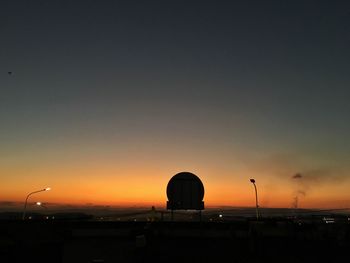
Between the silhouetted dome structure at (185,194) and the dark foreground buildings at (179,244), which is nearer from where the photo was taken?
the dark foreground buildings at (179,244)

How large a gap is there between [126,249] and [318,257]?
15.1 metres

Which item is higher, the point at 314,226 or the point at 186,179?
the point at 186,179

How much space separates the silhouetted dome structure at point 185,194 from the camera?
50406 mm

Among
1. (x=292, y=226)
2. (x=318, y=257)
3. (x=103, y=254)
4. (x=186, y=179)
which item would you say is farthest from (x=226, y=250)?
(x=186, y=179)

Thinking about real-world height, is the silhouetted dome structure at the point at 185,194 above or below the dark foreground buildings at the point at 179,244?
above

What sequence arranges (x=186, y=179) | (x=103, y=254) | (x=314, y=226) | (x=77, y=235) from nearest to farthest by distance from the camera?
(x=103, y=254) < (x=77, y=235) < (x=314, y=226) < (x=186, y=179)

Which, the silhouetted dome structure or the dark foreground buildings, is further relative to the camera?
the silhouetted dome structure

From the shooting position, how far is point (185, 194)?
50531mm

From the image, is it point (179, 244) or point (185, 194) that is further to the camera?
point (185, 194)

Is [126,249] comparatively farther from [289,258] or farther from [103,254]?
[289,258]

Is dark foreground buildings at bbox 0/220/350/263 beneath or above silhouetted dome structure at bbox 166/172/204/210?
beneath

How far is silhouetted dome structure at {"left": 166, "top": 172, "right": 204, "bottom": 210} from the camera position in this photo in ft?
165

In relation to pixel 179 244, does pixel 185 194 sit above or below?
above

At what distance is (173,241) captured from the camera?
36.0m
